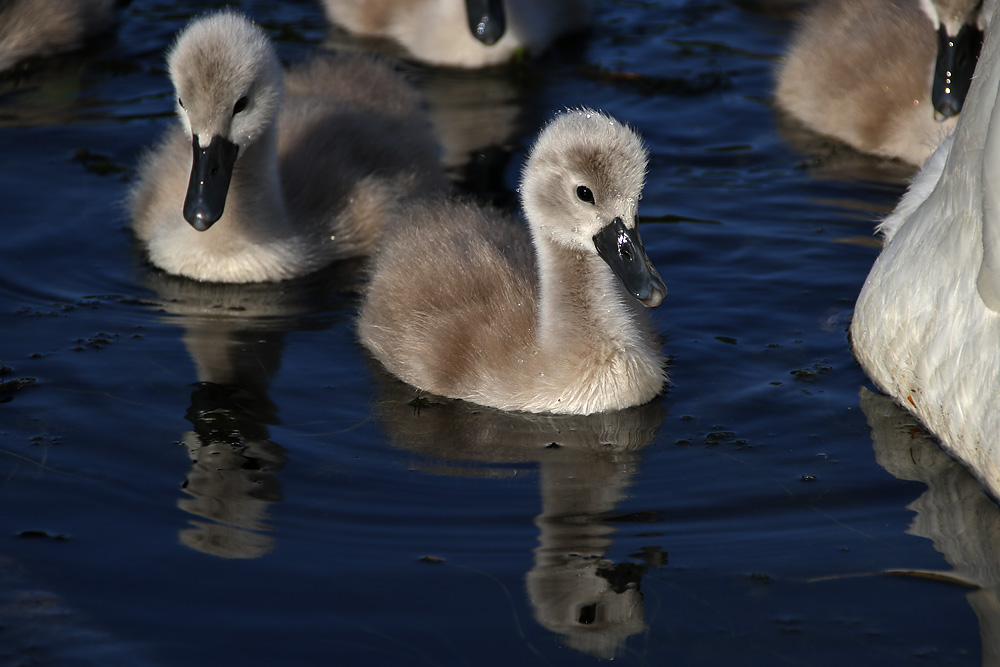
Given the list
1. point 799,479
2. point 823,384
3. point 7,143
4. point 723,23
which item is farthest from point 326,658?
point 723,23

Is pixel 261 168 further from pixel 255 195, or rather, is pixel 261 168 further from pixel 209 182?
pixel 209 182

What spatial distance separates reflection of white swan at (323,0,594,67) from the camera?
9.20 m

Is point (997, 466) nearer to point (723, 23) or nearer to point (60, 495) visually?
point (60, 495)

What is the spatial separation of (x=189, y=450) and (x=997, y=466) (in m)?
2.55

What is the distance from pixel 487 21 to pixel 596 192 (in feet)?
12.5

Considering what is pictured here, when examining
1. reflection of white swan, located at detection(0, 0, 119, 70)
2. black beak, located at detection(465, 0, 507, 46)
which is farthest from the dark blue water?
reflection of white swan, located at detection(0, 0, 119, 70)

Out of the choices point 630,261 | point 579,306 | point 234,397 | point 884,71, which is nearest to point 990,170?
point 630,261

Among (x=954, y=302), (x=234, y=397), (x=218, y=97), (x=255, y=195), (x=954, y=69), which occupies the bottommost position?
(x=234, y=397)

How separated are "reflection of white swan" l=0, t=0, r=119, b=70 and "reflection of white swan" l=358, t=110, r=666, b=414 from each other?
4498 millimetres

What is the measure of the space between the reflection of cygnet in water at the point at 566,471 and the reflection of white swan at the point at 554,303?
0.09 metres

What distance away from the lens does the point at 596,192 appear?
200 inches

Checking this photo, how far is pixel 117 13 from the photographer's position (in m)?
9.71

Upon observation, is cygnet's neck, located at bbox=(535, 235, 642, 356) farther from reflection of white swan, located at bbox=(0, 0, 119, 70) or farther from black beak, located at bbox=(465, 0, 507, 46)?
reflection of white swan, located at bbox=(0, 0, 119, 70)

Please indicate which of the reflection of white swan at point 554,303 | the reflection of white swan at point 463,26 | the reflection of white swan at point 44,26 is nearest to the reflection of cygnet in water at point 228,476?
the reflection of white swan at point 554,303
